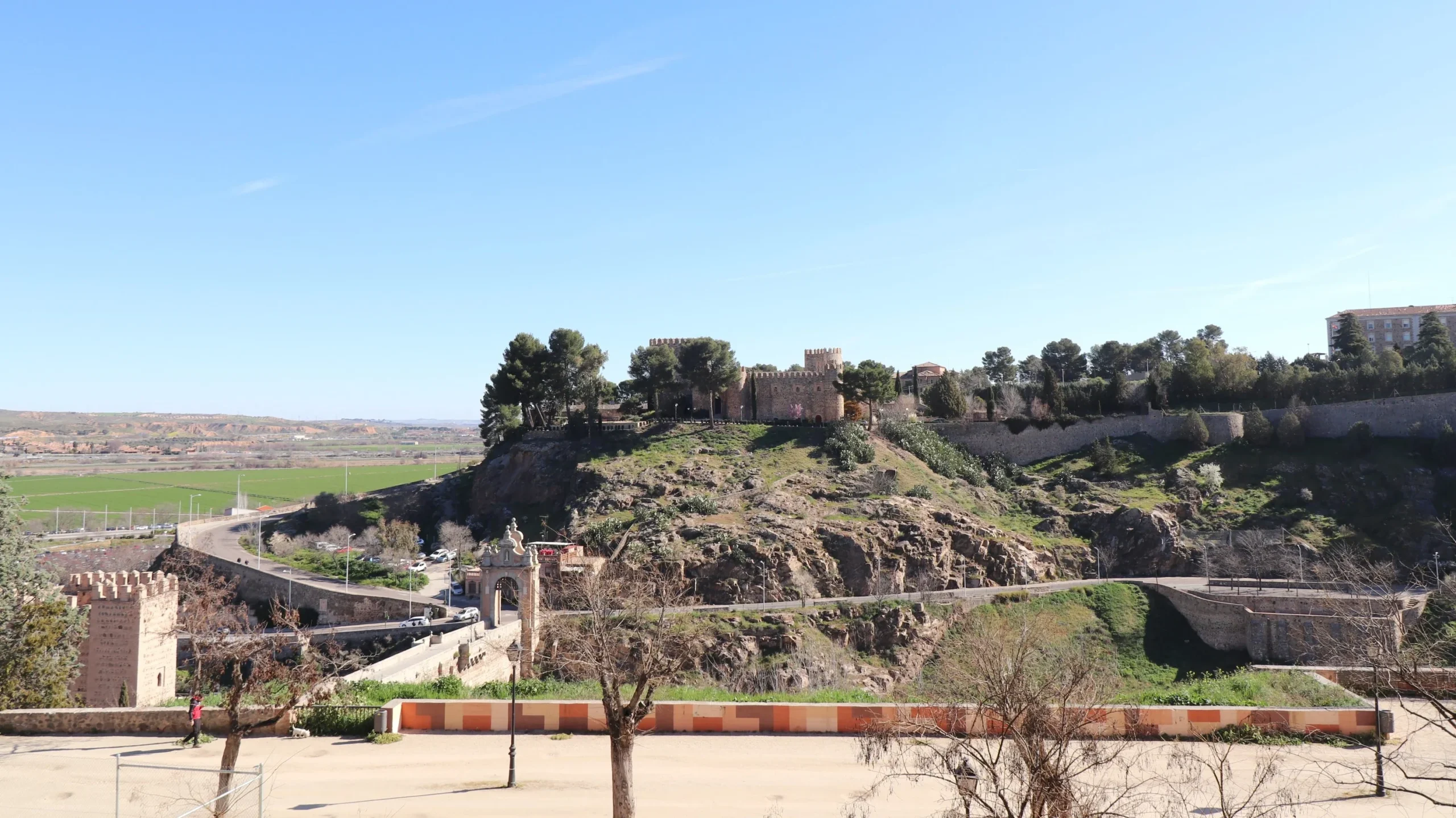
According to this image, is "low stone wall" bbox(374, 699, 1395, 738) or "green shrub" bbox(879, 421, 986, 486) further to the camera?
"green shrub" bbox(879, 421, 986, 486)

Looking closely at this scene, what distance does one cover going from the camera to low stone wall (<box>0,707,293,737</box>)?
1511cm

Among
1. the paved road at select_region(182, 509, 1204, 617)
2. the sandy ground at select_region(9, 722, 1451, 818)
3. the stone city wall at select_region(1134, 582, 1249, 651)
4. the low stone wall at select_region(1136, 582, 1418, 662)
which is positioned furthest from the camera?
the paved road at select_region(182, 509, 1204, 617)

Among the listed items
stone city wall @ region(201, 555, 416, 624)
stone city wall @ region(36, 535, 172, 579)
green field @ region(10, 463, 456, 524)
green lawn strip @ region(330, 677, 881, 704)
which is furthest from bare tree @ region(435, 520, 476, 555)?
green field @ region(10, 463, 456, 524)

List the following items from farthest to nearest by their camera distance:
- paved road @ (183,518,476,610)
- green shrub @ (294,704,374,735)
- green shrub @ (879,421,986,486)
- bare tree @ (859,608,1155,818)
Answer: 1. green shrub @ (879,421,986,486)
2. paved road @ (183,518,476,610)
3. green shrub @ (294,704,374,735)
4. bare tree @ (859,608,1155,818)

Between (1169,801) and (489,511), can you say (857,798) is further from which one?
(489,511)

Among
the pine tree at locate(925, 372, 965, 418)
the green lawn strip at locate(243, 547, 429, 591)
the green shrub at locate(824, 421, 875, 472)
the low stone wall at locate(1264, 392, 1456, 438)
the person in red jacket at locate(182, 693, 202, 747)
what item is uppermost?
the pine tree at locate(925, 372, 965, 418)

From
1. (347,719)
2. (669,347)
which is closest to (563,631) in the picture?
(347,719)

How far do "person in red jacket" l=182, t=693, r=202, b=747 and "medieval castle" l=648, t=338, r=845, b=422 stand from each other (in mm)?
46383

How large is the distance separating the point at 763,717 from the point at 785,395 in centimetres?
4555

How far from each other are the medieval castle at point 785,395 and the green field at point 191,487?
46.8 meters

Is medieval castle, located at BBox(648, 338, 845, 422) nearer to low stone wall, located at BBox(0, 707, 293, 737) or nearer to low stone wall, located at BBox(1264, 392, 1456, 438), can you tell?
low stone wall, located at BBox(1264, 392, 1456, 438)

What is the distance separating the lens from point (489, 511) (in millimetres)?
53438

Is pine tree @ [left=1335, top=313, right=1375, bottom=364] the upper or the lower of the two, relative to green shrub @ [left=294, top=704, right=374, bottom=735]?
upper

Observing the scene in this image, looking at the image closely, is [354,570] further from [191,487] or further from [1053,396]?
[191,487]
